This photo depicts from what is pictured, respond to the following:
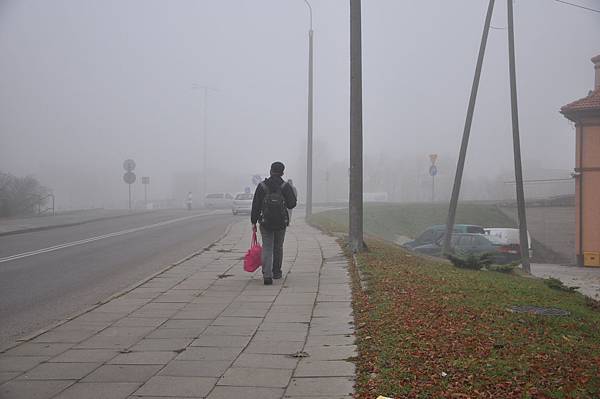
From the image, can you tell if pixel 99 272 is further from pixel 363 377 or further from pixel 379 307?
pixel 363 377

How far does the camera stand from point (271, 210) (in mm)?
9305

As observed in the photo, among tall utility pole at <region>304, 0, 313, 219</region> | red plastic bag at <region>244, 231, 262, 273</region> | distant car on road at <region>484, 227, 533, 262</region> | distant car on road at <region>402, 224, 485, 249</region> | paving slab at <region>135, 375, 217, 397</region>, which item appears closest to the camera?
paving slab at <region>135, 375, 217, 397</region>

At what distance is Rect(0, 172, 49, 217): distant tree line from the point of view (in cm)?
3072

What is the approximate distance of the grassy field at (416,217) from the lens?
3350 cm

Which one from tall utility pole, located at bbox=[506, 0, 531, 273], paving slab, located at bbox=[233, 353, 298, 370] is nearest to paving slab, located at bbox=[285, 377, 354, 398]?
paving slab, located at bbox=[233, 353, 298, 370]

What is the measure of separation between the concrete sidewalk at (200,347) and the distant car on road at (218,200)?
48.5 m

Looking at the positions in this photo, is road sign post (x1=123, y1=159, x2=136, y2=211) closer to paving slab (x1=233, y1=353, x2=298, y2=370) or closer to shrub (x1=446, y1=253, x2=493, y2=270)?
shrub (x1=446, y1=253, x2=493, y2=270)

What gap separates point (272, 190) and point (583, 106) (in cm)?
1797

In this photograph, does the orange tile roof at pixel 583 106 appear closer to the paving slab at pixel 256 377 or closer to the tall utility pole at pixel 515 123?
the tall utility pole at pixel 515 123

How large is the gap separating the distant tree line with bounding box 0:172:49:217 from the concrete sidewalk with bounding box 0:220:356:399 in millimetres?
24084

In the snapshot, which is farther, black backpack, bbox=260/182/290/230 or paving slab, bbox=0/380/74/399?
black backpack, bbox=260/182/290/230

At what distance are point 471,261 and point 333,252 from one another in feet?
10.4

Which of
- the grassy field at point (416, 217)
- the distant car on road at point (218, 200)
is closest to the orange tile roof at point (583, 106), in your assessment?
the grassy field at point (416, 217)

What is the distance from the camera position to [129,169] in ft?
119
